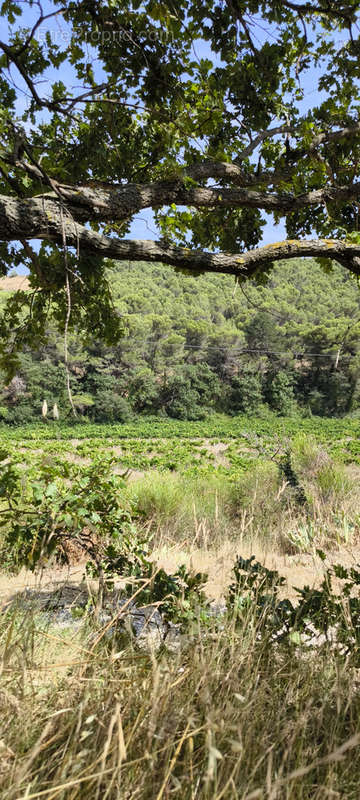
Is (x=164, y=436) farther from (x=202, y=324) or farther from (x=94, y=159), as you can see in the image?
(x=94, y=159)

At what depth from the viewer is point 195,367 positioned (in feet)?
178

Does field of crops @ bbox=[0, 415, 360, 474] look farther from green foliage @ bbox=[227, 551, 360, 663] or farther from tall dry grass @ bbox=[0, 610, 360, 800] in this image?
tall dry grass @ bbox=[0, 610, 360, 800]

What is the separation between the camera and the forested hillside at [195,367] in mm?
43938

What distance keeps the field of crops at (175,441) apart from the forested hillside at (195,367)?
295cm

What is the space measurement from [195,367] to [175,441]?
19030mm

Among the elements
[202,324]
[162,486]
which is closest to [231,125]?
[162,486]

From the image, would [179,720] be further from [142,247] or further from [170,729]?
[142,247]

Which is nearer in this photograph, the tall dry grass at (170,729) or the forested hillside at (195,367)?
the tall dry grass at (170,729)

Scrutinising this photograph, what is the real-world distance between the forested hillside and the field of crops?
2.95 m

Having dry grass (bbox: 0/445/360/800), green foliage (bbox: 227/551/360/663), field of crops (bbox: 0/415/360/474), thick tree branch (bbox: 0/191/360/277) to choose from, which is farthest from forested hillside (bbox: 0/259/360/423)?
dry grass (bbox: 0/445/360/800)

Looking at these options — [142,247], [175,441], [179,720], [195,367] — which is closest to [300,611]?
[179,720]

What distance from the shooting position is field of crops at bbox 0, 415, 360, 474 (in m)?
27.2

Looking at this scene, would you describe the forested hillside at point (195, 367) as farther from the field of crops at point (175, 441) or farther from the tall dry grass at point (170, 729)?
the tall dry grass at point (170, 729)

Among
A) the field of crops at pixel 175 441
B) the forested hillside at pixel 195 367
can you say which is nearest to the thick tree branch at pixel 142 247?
the field of crops at pixel 175 441
